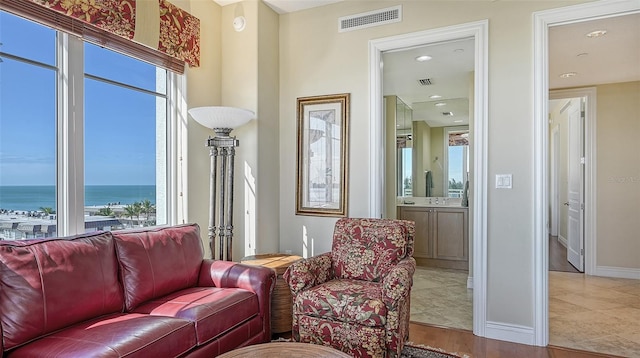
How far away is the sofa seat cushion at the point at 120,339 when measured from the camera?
1.56 meters

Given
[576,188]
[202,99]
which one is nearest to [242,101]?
[202,99]

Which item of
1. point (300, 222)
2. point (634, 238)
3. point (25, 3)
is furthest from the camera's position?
point (634, 238)

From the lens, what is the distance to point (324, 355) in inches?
61.5

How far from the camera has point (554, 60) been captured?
4137 millimetres

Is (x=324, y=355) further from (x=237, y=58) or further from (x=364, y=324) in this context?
(x=237, y=58)

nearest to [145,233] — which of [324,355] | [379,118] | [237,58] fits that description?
[324,355]

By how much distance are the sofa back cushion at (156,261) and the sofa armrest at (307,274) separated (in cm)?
69

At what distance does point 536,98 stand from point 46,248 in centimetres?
327

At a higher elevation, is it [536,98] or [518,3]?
[518,3]

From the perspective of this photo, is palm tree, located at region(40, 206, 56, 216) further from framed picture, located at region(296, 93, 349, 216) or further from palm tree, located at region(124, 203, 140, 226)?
framed picture, located at region(296, 93, 349, 216)

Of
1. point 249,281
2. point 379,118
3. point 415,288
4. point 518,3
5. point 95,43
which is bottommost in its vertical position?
point 415,288

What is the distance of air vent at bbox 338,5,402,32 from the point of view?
127 inches

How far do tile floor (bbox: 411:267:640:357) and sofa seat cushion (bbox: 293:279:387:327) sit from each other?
4.02 feet

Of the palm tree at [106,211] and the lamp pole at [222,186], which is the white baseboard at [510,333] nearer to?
the lamp pole at [222,186]
